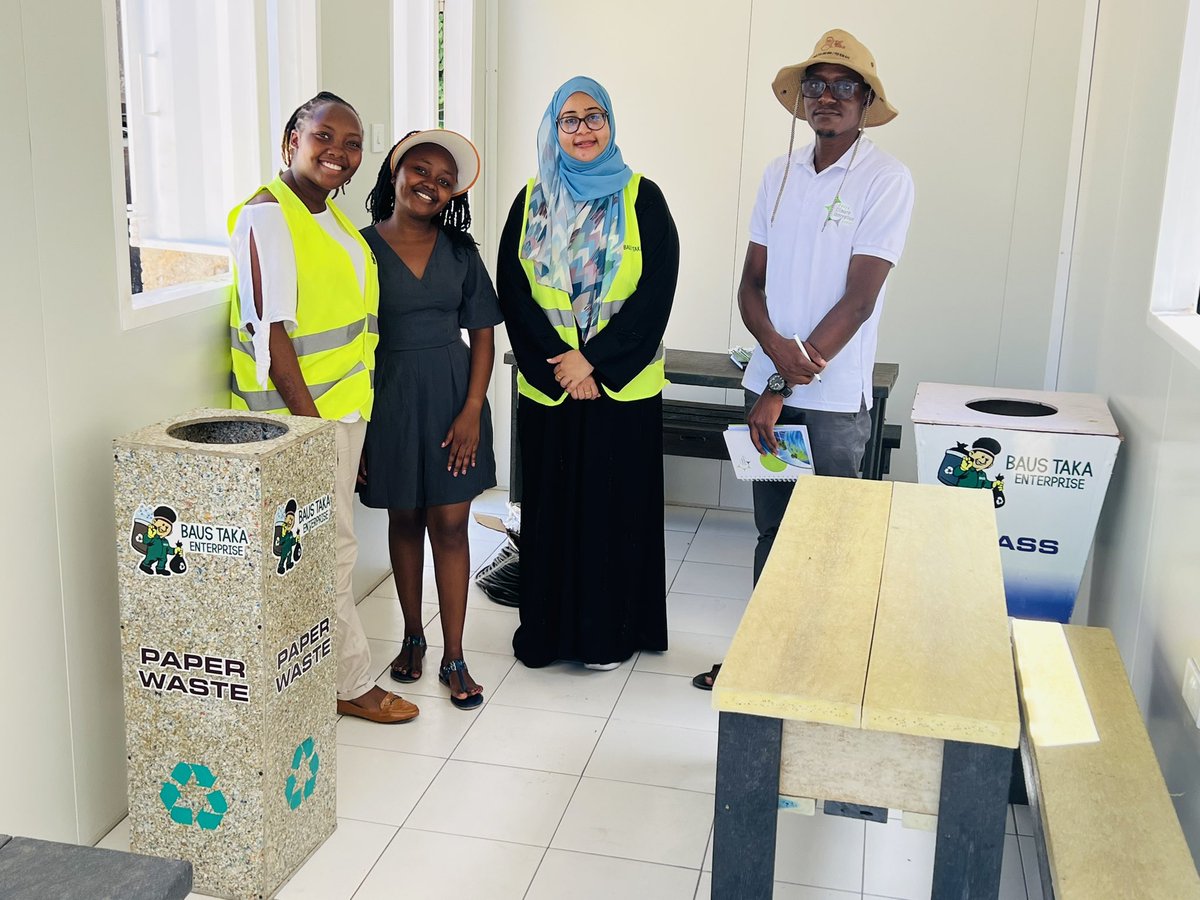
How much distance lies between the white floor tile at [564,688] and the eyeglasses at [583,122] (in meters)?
1.66

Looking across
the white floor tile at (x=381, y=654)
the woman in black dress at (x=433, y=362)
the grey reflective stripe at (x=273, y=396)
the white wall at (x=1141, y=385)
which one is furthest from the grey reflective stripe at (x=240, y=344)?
the white wall at (x=1141, y=385)

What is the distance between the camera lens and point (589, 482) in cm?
373

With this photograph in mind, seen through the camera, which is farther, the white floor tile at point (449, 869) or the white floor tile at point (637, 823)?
the white floor tile at point (637, 823)

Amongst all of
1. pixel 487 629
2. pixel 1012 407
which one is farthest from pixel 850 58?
pixel 487 629

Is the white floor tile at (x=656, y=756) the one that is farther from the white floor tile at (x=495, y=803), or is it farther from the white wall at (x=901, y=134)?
the white wall at (x=901, y=134)

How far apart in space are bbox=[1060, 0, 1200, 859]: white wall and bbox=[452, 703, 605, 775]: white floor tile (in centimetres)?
145

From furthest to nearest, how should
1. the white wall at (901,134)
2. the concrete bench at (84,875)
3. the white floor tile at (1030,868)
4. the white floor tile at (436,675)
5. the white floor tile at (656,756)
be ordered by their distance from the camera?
the white wall at (901,134) < the white floor tile at (436,675) < the white floor tile at (656,756) < the white floor tile at (1030,868) < the concrete bench at (84,875)

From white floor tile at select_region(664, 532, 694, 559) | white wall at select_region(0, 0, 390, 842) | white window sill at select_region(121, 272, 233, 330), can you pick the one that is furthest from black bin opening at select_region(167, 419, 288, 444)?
white floor tile at select_region(664, 532, 694, 559)

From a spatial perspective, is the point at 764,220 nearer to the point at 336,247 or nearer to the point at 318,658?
the point at 336,247

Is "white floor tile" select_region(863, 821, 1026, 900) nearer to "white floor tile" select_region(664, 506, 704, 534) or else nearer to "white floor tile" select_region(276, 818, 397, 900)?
"white floor tile" select_region(276, 818, 397, 900)

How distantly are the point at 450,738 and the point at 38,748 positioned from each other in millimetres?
1134

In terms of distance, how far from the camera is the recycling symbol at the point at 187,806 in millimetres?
2631

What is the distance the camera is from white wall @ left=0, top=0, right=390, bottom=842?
8.04ft

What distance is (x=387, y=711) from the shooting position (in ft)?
11.4
